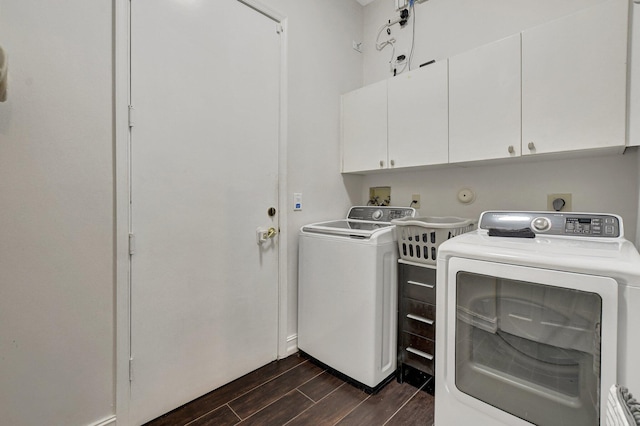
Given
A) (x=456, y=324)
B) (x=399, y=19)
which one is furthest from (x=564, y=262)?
(x=399, y=19)

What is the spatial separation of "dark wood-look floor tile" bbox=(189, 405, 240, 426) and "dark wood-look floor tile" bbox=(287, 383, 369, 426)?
11.8 inches

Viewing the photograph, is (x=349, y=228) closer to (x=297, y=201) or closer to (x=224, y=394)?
(x=297, y=201)

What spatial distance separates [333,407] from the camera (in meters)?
1.57

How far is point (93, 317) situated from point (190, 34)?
1.53m

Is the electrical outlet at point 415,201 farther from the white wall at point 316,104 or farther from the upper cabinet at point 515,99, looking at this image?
the white wall at point 316,104

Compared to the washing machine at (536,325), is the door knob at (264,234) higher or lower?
higher

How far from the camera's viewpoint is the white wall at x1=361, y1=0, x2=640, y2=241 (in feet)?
5.16

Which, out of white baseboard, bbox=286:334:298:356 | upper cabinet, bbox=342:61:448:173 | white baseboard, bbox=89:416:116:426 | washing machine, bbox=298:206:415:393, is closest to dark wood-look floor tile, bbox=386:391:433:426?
washing machine, bbox=298:206:415:393

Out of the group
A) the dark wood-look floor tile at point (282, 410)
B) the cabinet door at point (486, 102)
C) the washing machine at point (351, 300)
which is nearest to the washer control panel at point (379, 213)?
the washing machine at point (351, 300)

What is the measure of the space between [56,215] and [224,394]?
1285mm

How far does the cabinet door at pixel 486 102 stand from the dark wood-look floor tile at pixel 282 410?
1.72 m

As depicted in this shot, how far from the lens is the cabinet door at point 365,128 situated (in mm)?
2184

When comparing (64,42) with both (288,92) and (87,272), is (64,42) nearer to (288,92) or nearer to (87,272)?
(87,272)

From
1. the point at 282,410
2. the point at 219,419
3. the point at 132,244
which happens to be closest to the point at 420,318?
the point at 282,410
